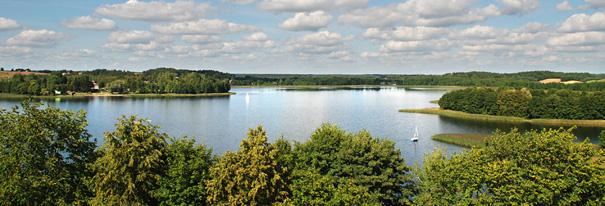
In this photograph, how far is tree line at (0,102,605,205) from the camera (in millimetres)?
19516

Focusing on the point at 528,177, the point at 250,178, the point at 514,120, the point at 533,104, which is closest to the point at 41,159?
the point at 250,178

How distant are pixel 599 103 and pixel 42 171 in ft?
296

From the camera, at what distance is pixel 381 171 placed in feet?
86.0

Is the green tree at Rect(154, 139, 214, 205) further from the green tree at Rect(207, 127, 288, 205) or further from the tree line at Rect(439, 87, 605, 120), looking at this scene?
the tree line at Rect(439, 87, 605, 120)

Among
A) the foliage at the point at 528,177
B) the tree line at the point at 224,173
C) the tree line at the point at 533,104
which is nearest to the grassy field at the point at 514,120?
the tree line at the point at 533,104

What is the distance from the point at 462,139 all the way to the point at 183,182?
49.9 m

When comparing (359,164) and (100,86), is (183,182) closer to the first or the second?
(359,164)

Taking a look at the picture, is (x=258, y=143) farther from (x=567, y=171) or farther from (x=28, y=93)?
(x=28, y=93)

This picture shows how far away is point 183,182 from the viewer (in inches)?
848

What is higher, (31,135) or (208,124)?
(31,135)

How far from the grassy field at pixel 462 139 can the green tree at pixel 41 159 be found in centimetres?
4768

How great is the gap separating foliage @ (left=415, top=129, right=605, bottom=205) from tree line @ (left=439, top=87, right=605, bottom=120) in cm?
7421

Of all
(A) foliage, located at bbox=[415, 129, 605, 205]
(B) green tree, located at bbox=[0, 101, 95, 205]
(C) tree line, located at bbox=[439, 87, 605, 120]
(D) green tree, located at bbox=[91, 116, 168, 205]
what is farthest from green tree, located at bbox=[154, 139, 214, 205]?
(C) tree line, located at bbox=[439, 87, 605, 120]

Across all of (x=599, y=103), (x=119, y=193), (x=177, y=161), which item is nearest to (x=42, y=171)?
(x=119, y=193)
